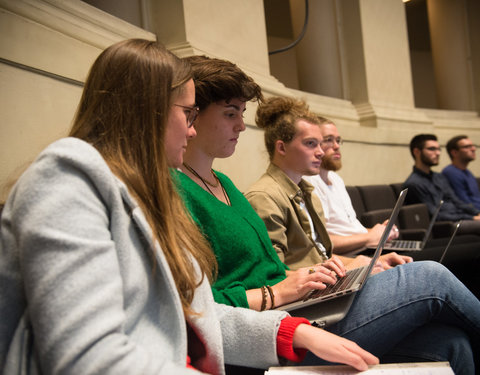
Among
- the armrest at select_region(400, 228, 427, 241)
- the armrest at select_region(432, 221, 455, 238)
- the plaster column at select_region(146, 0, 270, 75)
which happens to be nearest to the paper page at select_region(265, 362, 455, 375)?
the plaster column at select_region(146, 0, 270, 75)

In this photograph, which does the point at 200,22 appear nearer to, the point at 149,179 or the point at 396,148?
the point at 149,179

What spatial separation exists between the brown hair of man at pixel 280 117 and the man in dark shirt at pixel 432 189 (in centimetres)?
210

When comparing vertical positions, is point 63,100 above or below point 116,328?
above

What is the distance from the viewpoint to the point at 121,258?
67 centimetres

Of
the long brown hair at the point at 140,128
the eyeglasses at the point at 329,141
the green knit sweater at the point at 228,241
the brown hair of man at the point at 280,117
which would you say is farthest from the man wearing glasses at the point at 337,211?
the long brown hair at the point at 140,128

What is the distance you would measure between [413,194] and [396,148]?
1.09 m

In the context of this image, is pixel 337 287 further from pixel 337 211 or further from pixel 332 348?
pixel 337 211

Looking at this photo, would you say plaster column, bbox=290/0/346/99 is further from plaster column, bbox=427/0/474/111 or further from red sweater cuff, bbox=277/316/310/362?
red sweater cuff, bbox=277/316/310/362

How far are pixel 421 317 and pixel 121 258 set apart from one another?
2.81 feet

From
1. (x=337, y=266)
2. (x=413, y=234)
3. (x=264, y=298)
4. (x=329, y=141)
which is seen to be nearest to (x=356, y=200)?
(x=413, y=234)

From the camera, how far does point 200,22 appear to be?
259cm

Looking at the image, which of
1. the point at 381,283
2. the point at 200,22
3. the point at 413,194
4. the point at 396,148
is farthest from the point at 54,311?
the point at 396,148

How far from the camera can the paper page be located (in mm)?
815

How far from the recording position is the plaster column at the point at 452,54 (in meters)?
6.71
